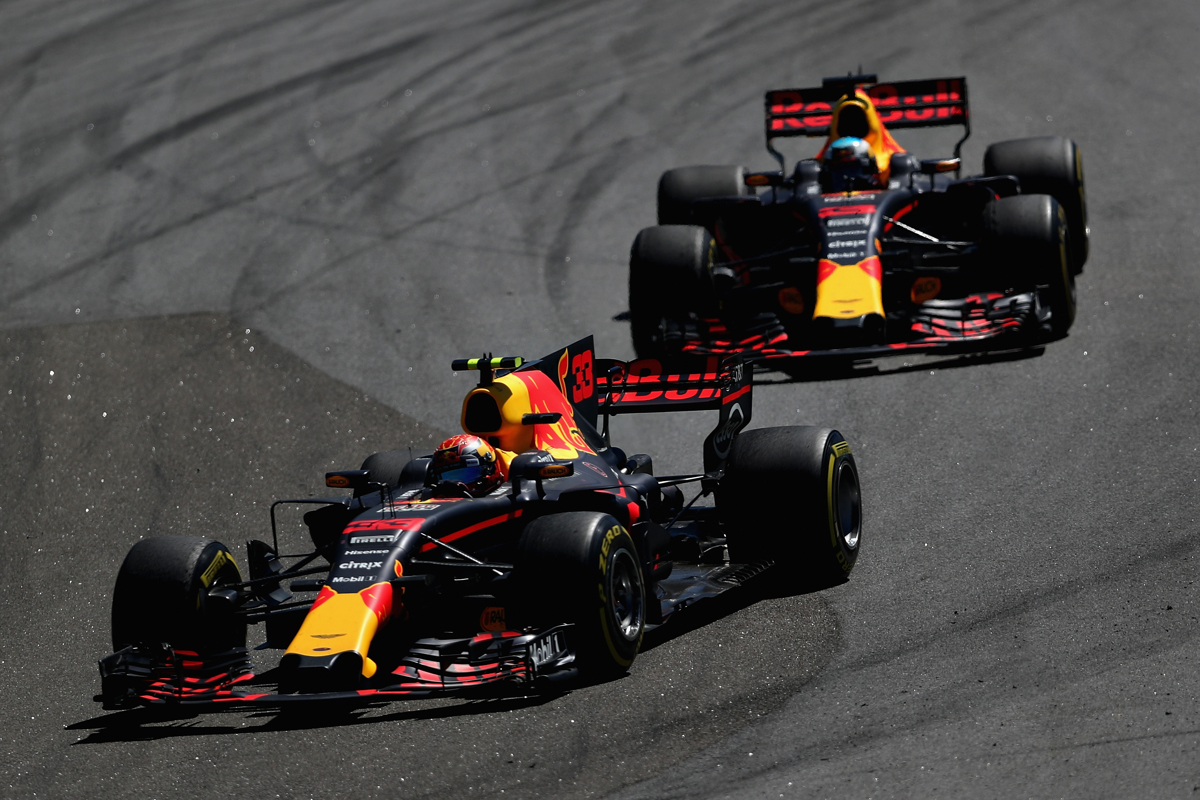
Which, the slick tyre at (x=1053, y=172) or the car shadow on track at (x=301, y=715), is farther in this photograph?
the slick tyre at (x=1053, y=172)

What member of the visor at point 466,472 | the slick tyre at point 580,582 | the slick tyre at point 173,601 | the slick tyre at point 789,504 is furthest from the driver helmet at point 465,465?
the slick tyre at point 789,504

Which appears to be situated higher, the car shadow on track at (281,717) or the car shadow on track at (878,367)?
the car shadow on track at (878,367)

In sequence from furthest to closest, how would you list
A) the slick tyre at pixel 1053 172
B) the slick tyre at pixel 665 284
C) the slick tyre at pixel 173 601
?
the slick tyre at pixel 1053 172
the slick tyre at pixel 665 284
the slick tyre at pixel 173 601

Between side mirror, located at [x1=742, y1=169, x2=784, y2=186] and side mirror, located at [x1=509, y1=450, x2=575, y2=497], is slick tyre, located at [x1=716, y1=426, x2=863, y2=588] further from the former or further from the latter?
side mirror, located at [x1=742, y1=169, x2=784, y2=186]

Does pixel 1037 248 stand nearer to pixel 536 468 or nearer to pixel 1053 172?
pixel 1053 172

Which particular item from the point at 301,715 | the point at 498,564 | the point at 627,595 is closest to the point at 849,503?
the point at 627,595

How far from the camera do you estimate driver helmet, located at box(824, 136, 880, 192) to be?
55.0 ft

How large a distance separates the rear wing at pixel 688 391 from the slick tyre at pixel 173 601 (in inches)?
126

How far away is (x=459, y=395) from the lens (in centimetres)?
1541

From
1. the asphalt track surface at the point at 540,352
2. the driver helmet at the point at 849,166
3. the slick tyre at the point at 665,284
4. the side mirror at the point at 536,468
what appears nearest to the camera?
the asphalt track surface at the point at 540,352

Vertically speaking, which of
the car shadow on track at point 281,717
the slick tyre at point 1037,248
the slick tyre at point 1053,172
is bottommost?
the car shadow on track at point 281,717

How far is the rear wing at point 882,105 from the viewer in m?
17.8

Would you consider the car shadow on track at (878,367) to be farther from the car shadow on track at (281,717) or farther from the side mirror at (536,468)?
the car shadow on track at (281,717)

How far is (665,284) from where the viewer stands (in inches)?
619
